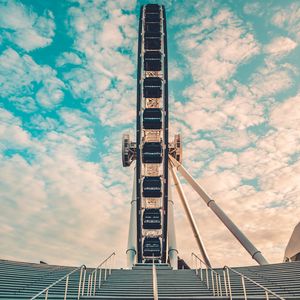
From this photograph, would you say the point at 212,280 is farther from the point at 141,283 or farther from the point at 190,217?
the point at 190,217

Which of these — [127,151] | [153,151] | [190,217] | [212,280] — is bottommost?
[212,280]

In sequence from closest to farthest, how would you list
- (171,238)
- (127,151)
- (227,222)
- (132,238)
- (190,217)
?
(227,222) < (132,238) < (171,238) < (190,217) < (127,151)

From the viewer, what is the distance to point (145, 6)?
26.6 metres

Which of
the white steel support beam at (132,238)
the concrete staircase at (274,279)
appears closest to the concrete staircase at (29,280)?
the concrete staircase at (274,279)

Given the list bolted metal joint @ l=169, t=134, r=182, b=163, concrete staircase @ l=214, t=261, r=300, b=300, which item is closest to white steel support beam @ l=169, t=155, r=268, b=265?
bolted metal joint @ l=169, t=134, r=182, b=163

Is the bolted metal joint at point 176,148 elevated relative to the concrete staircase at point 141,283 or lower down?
elevated

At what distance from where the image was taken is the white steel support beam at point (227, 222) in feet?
58.3

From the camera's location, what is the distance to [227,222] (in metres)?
20.1

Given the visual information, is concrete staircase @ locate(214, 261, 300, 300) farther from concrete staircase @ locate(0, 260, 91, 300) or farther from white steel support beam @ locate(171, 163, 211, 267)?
white steel support beam @ locate(171, 163, 211, 267)

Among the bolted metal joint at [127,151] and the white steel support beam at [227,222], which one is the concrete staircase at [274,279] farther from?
the bolted metal joint at [127,151]

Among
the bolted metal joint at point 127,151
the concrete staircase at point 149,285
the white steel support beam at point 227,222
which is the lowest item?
the concrete staircase at point 149,285

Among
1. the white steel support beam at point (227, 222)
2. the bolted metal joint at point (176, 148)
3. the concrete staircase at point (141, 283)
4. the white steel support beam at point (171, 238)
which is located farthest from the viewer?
the bolted metal joint at point (176, 148)

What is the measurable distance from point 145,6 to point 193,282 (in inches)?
913

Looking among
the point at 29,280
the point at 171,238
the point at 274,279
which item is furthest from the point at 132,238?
the point at 274,279
